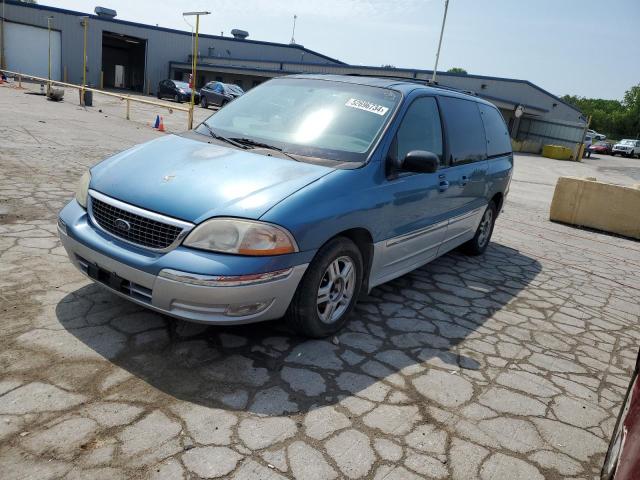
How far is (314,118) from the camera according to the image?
390cm

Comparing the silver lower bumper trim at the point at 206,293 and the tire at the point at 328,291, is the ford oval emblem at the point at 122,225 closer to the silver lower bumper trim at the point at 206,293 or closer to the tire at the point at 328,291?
the silver lower bumper trim at the point at 206,293

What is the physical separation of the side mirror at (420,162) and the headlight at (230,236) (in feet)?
4.60

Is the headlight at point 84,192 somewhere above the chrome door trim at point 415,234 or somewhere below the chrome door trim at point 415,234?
above

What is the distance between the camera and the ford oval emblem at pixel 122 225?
300 cm

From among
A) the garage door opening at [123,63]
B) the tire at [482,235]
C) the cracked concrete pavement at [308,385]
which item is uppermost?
the garage door opening at [123,63]

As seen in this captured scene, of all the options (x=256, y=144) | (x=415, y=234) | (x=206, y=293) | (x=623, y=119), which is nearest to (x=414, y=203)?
(x=415, y=234)

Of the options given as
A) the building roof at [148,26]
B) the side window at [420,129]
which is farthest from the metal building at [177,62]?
the side window at [420,129]

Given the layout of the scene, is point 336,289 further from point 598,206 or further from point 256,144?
point 598,206

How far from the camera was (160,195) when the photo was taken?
3.01 meters

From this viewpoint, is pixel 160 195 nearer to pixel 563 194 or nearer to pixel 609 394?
pixel 609 394

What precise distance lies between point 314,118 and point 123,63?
4982cm

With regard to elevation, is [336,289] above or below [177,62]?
below

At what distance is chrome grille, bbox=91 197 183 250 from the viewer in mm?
2891

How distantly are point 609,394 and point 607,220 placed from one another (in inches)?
271
